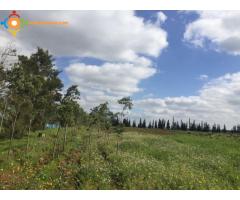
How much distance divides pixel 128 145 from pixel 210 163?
14.0m

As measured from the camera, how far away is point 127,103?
30297 millimetres

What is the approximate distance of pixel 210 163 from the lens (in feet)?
72.1

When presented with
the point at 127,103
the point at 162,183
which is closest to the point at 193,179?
the point at 162,183

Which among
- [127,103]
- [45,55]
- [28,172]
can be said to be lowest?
[28,172]

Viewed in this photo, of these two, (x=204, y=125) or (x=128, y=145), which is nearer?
(x=128, y=145)

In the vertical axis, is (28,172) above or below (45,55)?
below

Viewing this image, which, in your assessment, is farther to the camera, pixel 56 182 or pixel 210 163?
pixel 210 163

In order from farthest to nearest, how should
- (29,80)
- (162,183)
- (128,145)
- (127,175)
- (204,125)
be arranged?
(204,125), (128,145), (29,80), (127,175), (162,183)

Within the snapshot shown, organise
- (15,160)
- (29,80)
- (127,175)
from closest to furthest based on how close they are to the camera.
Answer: (127,175)
(15,160)
(29,80)

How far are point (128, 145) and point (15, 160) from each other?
16.1 m

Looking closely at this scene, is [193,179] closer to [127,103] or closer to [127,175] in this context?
[127,175]

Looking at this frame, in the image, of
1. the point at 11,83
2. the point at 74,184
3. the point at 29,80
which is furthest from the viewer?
the point at 29,80

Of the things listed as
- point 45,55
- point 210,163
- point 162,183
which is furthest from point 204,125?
point 162,183

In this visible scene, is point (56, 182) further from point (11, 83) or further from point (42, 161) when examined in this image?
point (11, 83)
